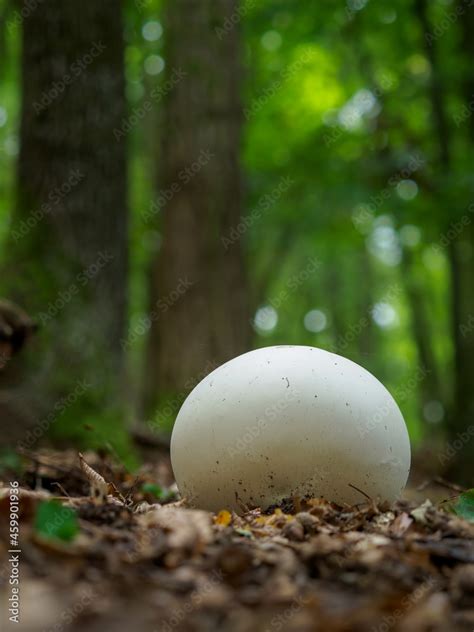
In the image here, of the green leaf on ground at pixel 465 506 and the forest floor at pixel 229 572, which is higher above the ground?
the forest floor at pixel 229 572

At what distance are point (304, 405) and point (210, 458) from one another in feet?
1.52

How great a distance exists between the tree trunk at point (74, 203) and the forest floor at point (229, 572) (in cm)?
298

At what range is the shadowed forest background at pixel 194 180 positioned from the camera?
566 cm

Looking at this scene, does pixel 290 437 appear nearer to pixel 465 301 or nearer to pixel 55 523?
pixel 55 523

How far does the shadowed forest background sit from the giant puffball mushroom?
4.97 feet

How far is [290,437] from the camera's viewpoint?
304 cm

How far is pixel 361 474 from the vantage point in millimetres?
3117

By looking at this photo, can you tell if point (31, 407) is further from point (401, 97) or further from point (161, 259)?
point (401, 97)

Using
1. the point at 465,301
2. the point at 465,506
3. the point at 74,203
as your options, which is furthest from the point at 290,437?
the point at 465,301

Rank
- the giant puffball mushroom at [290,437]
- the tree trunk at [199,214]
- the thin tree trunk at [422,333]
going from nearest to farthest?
the giant puffball mushroom at [290,437] < the tree trunk at [199,214] < the thin tree trunk at [422,333]

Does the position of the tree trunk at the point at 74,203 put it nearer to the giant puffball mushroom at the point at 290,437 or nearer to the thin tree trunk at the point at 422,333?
the giant puffball mushroom at the point at 290,437

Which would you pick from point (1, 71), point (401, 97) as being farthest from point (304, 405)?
point (1, 71)

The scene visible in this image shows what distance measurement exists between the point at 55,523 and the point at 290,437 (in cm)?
123

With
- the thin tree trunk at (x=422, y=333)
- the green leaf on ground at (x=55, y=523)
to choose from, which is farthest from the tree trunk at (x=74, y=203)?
the thin tree trunk at (x=422, y=333)
